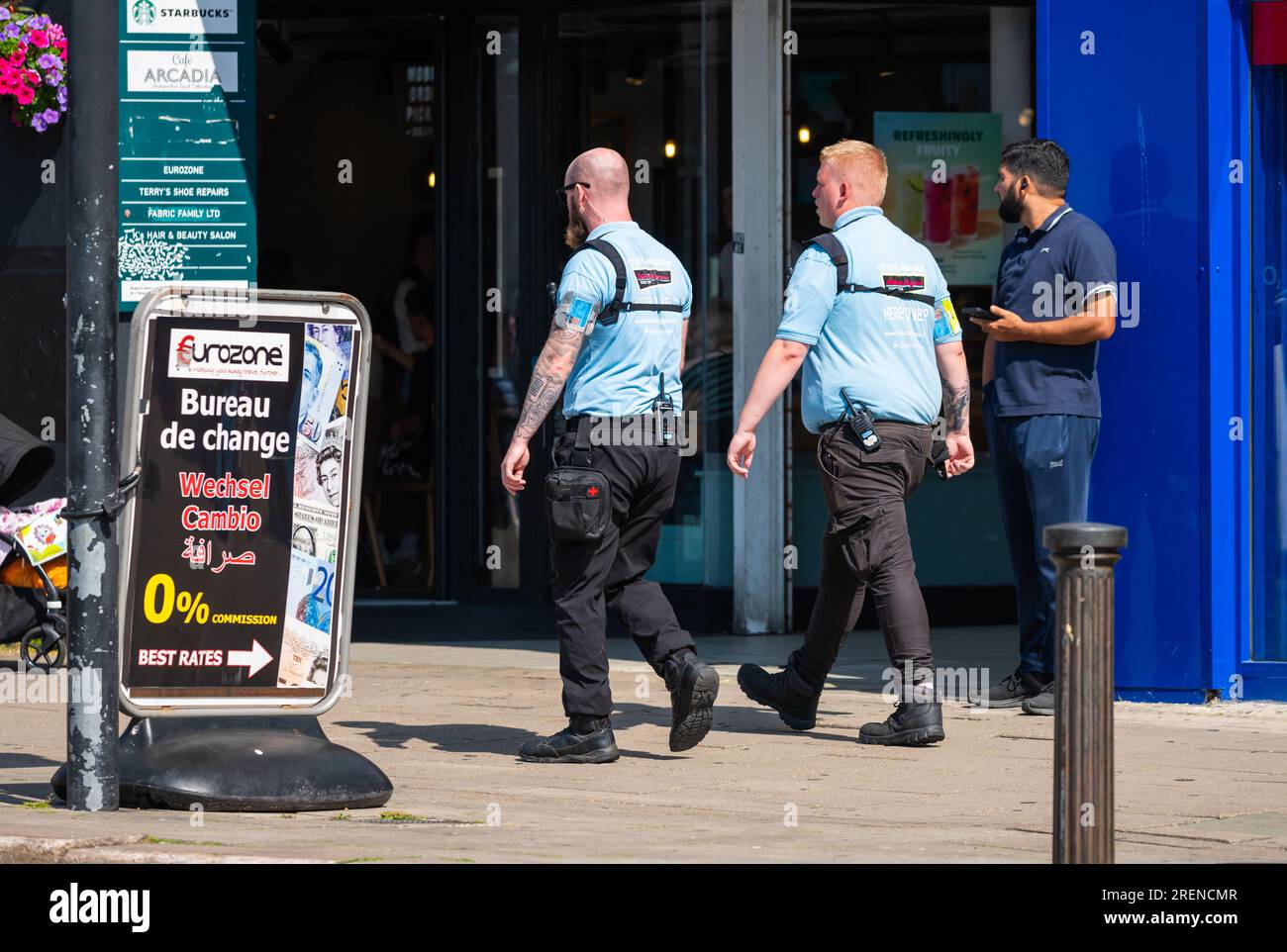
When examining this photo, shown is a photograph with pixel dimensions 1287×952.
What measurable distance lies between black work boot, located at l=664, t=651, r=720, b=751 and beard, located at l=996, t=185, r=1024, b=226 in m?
2.37

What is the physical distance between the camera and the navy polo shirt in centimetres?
818

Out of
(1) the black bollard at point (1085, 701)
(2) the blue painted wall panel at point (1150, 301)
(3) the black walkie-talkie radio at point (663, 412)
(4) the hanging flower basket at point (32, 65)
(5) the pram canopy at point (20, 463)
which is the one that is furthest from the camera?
(4) the hanging flower basket at point (32, 65)

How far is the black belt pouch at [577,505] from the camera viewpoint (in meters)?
6.88

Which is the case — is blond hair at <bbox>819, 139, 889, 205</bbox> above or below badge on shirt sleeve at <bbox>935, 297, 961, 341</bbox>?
above

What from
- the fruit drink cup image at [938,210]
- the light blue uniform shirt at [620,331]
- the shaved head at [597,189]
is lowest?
the light blue uniform shirt at [620,331]

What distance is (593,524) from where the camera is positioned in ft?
22.6

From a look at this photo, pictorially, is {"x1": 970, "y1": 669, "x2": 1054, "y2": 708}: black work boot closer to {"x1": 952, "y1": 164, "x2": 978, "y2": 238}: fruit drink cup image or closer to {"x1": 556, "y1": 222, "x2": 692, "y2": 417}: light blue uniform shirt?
{"x1": 556, "y1": 222, "x2": 692, "y2": 417}: light blue uniform shirt

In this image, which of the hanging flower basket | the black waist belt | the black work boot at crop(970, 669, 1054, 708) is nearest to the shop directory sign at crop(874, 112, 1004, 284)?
the black work boot at crop(970, 669, 1054, 708)

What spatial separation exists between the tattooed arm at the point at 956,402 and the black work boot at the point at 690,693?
4.20 ft

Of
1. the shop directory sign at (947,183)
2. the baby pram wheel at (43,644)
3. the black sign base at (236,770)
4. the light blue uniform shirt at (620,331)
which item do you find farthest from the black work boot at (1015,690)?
the baby pram wheel at (43,644)

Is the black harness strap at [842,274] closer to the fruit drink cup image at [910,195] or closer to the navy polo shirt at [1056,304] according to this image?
the navy polo shirt at [1056,304]

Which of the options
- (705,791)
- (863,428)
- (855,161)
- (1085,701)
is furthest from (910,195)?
(1085,701)

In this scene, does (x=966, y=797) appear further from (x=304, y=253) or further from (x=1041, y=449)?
(x=304, y=253)
